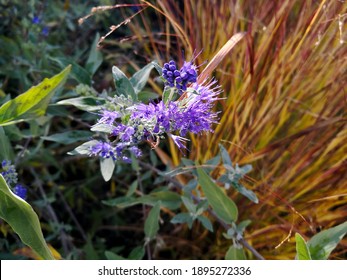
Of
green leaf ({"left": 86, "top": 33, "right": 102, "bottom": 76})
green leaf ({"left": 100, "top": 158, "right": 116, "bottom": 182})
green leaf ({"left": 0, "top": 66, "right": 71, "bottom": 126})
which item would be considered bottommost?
green leaf ({"left": 100, "top": 158, "right": 116, "bottom": 182})

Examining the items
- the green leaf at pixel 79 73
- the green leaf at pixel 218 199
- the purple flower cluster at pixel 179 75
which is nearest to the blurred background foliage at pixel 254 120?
the green leaf at pixel 79 73

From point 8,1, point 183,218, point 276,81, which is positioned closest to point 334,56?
point 276,81

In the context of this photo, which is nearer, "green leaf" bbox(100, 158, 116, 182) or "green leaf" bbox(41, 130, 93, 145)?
"green leaf" bbox(100, 158, 116, 182)

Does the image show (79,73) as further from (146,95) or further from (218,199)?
(218,199)

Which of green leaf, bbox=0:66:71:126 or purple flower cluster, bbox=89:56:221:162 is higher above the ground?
purple flower cluster, bbox=89:56:221:162

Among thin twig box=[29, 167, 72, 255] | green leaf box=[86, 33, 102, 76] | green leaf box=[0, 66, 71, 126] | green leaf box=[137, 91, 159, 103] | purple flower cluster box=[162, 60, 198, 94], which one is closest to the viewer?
purple flower cluster box=[162, 60, 198, 94]

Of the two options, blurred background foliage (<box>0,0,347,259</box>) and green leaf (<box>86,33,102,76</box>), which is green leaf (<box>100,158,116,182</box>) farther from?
green leaf (<box>86,33,102,76</box>)

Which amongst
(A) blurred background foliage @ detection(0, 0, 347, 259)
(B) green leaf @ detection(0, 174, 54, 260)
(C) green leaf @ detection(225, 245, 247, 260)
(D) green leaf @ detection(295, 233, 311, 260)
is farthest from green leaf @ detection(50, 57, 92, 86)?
(D) green leaf @ detection(295, 233, 311, 260)
